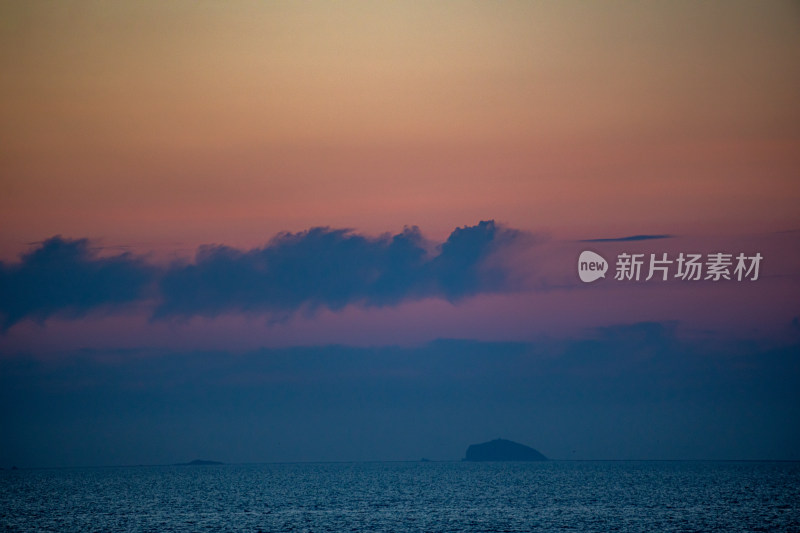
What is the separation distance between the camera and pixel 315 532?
91.9m

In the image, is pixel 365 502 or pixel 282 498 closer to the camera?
pixel 365 502

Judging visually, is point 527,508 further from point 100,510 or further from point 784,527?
point 100,510

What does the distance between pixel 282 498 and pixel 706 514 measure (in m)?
77.9

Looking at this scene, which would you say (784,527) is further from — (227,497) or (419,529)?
(227,497)

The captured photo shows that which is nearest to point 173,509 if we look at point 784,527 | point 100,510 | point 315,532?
point 100,510

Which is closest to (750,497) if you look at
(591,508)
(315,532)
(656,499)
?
(656,499)

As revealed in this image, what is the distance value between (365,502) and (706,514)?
183ft

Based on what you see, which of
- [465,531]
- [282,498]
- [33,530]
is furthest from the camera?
[282,498]

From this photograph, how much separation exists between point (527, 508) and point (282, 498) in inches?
2095

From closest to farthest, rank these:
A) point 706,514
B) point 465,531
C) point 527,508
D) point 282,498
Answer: point 465,531 → point 706,514 → point 527,508 → point 282,498

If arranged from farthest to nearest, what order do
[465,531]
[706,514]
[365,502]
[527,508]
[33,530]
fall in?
[365,502]
[527,508]
[706,514]
[33,530]
[465,531]

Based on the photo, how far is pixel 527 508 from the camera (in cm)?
12556

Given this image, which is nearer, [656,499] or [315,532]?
[315,532]

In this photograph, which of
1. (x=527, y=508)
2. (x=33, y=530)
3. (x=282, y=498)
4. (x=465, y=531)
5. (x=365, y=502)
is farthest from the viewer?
(x=282, y=498)
